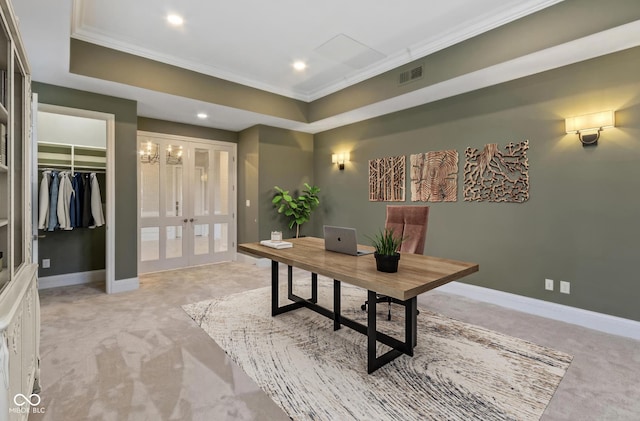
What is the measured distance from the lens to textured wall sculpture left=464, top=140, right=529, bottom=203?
3.36 m

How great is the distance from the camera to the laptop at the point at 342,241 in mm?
2494

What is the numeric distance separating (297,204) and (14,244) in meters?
4.02

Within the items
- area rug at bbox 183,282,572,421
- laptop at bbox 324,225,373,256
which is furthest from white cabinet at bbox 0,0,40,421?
laptop at bbox 324,225,373,256

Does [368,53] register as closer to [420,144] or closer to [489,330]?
[420,144]

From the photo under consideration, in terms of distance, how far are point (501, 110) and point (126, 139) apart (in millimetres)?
4659

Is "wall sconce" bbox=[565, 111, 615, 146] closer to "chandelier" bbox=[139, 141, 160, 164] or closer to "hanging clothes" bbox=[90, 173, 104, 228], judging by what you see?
"chandelier" bbox=[139, 141, 160, 164]

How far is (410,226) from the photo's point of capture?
121 inches

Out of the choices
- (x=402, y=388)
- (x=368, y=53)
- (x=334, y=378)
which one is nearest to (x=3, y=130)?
(x=334, y=378)

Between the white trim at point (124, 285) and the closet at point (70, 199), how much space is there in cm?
81

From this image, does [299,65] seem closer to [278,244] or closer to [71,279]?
[278,244]

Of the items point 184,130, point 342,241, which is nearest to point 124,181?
point 184,130

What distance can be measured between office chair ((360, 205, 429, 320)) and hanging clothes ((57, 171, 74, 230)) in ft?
13.0

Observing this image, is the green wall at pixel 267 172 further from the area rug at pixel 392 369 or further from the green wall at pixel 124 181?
the area rug at pixel 392 369

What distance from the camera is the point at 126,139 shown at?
403 centimetres
